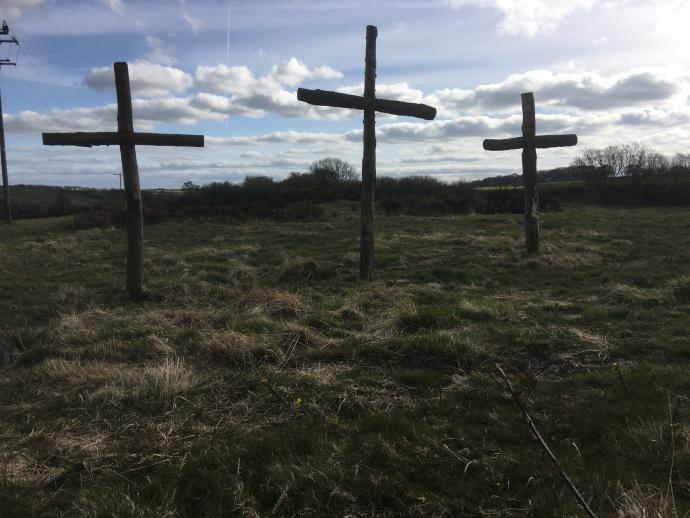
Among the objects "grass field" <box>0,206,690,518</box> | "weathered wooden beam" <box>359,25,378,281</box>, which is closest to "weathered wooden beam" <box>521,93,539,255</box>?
"grass field" <box>0,206,690,518</box>

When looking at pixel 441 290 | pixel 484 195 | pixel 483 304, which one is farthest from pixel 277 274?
pixel 484 195

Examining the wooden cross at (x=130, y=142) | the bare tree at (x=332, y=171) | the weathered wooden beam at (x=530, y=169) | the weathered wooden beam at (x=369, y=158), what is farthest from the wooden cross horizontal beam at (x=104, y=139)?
the bare tree at (x=332, y=171)

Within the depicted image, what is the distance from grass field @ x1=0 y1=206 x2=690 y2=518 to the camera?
2691 millimetres

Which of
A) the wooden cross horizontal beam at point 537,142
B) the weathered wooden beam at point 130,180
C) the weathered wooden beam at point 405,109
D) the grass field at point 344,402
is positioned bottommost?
the grass field at point 344,402

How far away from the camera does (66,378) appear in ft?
14.7

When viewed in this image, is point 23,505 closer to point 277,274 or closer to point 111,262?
point 277,274

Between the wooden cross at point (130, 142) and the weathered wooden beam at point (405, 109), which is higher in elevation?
the weathered wooden beam at point (405, 109)

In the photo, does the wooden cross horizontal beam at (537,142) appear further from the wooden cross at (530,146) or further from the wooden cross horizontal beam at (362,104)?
the wooden cross horizontal beam at (362,104)

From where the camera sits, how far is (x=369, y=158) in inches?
376

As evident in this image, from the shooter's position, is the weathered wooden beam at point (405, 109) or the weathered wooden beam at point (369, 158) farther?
the weathered wooden beam at point (405, 109)

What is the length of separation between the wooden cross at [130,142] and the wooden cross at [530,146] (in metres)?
7.47

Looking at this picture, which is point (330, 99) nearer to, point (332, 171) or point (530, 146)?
point (530, 146)

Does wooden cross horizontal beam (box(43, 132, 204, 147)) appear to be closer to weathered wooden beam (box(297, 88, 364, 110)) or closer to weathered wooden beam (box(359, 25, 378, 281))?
weathered wooden beam (box(297, 88, 364, 110))

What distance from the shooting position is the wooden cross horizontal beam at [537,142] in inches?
474
